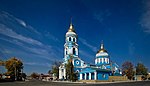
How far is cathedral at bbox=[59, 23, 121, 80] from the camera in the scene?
2422 inches

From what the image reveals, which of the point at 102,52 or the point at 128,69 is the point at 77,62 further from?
the point at 128,69

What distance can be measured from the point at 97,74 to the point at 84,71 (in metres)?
5.90

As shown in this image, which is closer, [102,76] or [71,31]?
[102,76]

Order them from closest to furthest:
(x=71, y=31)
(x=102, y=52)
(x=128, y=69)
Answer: (x=71, y=31) → (x=128, y=69) → (x=102, y=52)

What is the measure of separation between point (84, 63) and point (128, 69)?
20.0m

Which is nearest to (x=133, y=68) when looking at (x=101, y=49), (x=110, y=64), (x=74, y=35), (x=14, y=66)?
(x=110, y=64)

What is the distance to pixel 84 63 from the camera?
3046 inches

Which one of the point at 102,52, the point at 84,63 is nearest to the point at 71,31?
the point at 84,63

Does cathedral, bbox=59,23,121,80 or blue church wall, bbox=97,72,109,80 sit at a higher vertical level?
cathedral, bbox=59,23,121,80

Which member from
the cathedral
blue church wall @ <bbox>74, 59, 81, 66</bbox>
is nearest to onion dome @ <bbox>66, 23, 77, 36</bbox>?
the cathedral

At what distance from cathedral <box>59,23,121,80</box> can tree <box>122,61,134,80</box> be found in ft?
11.9

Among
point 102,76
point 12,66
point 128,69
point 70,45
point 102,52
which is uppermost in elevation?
point 70,45

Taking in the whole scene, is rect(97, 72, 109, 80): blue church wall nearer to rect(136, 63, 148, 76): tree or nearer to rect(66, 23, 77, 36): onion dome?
rect(66, 23, 77, 36): onion dome

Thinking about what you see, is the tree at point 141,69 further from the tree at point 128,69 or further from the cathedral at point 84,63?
the tree at point 128,69
